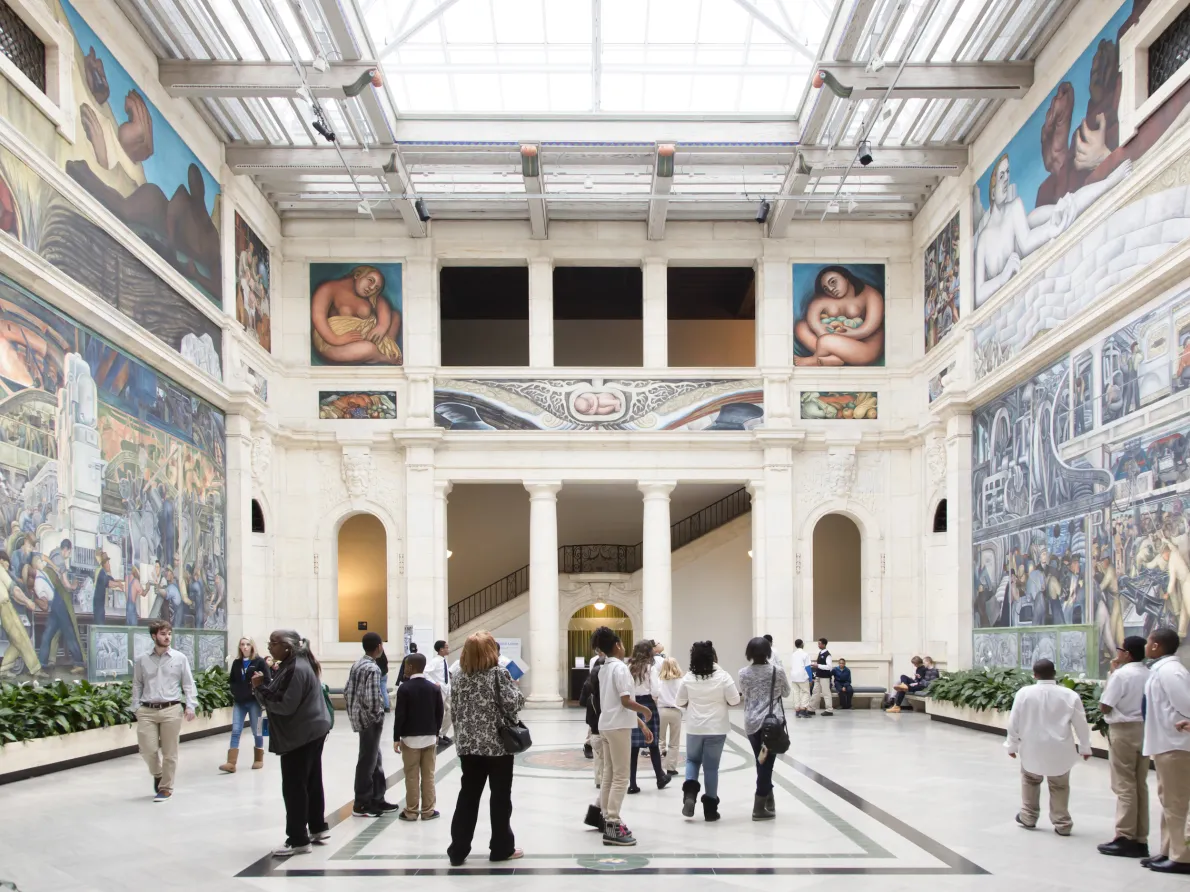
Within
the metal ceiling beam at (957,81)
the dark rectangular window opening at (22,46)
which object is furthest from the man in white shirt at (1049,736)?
the dark rectangular window opening at (22,46)

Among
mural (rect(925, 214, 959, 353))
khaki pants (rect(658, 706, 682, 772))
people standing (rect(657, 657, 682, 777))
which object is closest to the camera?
people standing (rect(657, 657, 682, 777))

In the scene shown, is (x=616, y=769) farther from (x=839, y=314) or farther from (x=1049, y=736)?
(x=839, y=314)

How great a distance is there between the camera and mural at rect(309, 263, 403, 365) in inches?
1005

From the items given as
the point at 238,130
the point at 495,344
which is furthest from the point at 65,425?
the point at 495,344

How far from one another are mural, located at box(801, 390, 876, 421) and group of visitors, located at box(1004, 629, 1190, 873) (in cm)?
1649

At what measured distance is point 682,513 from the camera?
108 ft

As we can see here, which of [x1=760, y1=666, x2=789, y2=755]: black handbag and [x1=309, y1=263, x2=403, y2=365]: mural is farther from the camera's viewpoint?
[x1=309, y1=263, x2=403, y2=365]: mural

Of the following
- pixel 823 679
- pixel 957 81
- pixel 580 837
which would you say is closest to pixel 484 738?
pixel 580 837

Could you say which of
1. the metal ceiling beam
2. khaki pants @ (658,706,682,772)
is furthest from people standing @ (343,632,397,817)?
the metal ceiling beam

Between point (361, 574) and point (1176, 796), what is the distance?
2705 centimetres

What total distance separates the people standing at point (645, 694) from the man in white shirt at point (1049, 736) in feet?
10.3

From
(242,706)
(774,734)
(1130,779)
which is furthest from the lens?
(242,706)

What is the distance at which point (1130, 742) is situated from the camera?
8.50 metres

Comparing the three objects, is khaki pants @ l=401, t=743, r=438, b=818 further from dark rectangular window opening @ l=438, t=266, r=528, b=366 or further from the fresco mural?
dark rectangular window opening @ l=438, t=266, r=528, b=366
